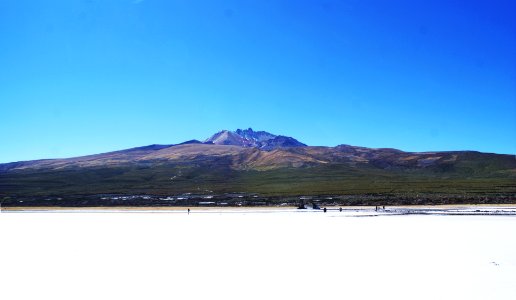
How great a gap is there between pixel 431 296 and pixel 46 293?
455 inches

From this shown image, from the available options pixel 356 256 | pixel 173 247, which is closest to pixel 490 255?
pixel 356 256

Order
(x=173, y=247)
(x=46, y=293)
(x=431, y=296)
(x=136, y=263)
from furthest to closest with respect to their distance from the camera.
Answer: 1. (x=173, y=247)
2. (x=136, y=263)
3. (x=46, y=293)
4. (x=431, y=296)

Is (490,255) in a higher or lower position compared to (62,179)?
lower

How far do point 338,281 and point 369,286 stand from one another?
1129 millimetres

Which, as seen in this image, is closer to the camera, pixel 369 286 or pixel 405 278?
pixel 369 286

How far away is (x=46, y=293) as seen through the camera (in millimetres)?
13695

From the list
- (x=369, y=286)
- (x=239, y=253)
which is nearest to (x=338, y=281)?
(x=369, y=286)

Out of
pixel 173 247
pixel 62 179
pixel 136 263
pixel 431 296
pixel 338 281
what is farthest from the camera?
pixel 62 179

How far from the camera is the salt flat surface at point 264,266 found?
1361cm

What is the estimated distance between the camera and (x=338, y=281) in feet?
48.6

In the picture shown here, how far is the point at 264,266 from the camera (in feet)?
57.7

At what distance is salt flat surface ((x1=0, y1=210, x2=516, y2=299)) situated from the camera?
13.6 meters

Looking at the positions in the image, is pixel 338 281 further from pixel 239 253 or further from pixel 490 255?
pixel 490 255

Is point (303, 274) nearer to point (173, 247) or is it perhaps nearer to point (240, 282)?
point (240, 282)
